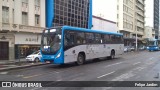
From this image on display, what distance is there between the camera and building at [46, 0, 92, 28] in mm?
40312

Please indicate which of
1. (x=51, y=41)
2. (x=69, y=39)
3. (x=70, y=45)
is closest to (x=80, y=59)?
(x=70, y=45)

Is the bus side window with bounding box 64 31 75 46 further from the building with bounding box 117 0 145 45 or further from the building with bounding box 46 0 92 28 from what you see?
the building with bounding box 117 0 145 45

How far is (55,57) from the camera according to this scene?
1894 cm

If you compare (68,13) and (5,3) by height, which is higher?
(68,13)

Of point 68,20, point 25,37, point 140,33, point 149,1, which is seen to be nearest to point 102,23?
point 68,20

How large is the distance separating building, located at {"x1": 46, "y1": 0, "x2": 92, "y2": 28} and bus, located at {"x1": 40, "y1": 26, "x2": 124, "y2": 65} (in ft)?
55.2

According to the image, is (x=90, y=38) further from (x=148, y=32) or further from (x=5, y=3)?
(x=148, y=32)

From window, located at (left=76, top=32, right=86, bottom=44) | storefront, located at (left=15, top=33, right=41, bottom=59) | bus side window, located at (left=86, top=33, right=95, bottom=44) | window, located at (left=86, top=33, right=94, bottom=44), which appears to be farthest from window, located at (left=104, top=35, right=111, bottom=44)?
storefront, located at (left=15, top=33, right=41, bottom=59)

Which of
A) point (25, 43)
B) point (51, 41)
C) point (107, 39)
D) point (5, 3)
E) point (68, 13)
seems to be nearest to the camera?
point (51, 41)

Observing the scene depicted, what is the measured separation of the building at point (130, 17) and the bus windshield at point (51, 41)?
58.0 metres

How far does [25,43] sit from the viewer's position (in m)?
36.7

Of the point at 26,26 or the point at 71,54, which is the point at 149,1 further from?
the point at 71,54

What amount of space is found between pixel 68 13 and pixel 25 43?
11779 mm

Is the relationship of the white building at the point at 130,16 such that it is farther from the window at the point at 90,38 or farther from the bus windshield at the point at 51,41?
the bus windshield at the point at 51,41
